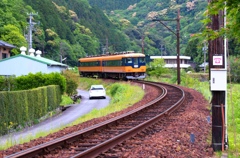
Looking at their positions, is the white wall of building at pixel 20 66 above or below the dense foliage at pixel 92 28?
below

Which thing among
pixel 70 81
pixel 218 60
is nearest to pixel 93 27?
pixel 70 81

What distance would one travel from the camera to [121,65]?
45.5 metres

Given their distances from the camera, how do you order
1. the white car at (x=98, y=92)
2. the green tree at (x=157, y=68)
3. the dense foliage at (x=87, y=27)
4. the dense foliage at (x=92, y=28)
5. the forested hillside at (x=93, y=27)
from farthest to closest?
the dense foliage at (x=87, y=27), the forested hillside at (x=93, y=27), the dense foliage at (x=92, y=28), the green tree at (x=157, y=68), the white car at (x=98, y=92)

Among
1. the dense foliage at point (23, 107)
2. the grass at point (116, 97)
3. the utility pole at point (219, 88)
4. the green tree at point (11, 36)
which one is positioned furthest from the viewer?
the green tree at point (11, 36)

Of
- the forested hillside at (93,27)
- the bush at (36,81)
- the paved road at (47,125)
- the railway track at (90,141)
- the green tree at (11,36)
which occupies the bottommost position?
the paved road at (47,125)

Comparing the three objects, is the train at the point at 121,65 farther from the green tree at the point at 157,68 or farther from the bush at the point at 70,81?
the green tree at the point at 157,68

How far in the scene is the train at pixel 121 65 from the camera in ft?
148

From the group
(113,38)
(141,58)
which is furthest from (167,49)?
(141,58)

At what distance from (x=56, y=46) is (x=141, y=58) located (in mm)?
51967

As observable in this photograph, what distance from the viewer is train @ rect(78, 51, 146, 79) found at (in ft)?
148

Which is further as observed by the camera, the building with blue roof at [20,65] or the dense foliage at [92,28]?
the dense foliage at [92,28]

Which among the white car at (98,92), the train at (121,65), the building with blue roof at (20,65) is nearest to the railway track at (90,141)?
the white car at (98,92)

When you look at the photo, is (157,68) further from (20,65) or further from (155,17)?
(155,17)

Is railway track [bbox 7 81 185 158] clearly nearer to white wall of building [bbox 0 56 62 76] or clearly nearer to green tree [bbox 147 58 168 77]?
white wall of building [bbox 0 56 62 76]
